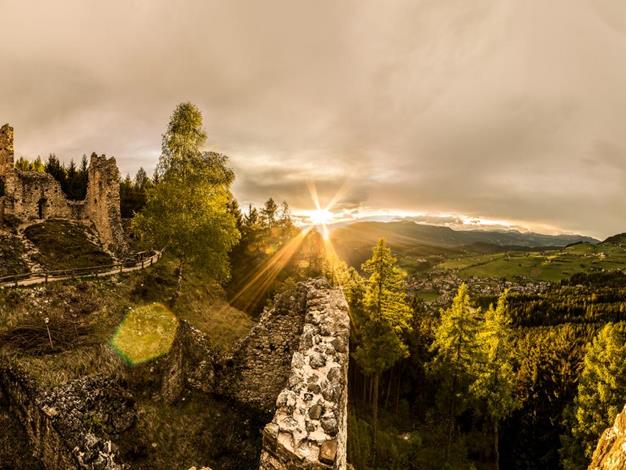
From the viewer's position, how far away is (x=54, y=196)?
115 ft

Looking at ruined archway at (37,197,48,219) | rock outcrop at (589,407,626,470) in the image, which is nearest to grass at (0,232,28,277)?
ruined archway at (37,197,48,219)

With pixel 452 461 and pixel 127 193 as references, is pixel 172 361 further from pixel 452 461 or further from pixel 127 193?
pixel 127 193

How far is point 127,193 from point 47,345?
154 feet

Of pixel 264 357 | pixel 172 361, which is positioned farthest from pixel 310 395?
pixel 172 361

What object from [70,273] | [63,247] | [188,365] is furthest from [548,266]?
[70,273]

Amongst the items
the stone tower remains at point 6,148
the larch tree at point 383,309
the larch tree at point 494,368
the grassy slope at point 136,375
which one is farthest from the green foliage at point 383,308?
the stone tower remains at point 6,148

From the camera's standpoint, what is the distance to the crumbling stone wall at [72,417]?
34.4ft

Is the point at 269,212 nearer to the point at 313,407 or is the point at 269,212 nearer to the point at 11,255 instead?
the point at 11,255

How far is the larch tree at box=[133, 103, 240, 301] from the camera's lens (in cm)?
→ 2247

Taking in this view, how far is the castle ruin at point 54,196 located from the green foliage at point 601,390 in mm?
38996

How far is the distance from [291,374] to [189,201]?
18.4 metres

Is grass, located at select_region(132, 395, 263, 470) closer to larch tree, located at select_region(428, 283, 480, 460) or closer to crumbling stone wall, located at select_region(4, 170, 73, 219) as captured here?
larch tree, located at select_region(428, 283, 480, 460)

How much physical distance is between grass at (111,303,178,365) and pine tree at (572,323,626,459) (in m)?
25.8

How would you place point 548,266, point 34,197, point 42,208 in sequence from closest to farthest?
point 34,197 → point 42,208 → point 548,266
